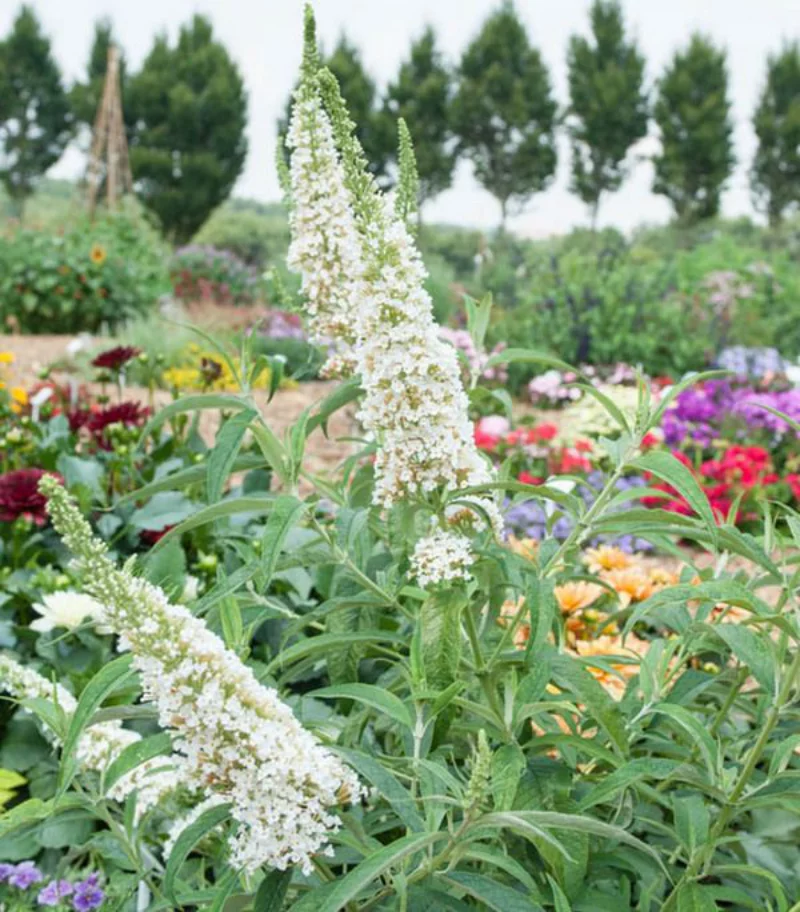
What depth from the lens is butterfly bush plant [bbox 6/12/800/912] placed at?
1.03m

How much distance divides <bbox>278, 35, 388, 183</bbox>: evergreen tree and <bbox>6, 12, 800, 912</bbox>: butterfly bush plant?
30168 millimetres

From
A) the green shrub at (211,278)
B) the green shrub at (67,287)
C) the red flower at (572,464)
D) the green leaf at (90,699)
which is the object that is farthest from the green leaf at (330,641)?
the green shrub at (211,278)

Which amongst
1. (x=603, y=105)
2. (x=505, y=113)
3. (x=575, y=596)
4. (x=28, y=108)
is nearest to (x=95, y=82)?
(x=28, y=108)

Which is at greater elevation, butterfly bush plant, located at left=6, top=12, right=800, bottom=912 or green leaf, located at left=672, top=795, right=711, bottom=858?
butterfly bush plant, located at left=6, top=12, right=800, bottom=912

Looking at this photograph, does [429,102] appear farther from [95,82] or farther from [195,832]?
[195,832]

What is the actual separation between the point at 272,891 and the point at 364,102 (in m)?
33.2

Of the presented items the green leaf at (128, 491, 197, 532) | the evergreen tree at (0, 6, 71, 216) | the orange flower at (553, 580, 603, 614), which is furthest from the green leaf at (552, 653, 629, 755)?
the evergreen tree at (0, 6, 71, 216)

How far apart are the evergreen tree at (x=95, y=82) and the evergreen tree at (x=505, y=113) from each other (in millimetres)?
10675

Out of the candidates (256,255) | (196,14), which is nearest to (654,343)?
(256,255)

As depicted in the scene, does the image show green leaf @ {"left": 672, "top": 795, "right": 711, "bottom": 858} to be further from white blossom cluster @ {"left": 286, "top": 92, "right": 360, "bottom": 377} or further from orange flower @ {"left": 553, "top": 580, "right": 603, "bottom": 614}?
orange flower @ {"left": 553, "top": 580, "right": 603, "bottom": 614}

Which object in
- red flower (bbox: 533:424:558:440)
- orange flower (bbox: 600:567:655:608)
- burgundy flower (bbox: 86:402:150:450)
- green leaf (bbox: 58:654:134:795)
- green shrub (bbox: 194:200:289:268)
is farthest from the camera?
green shrub (bbox: 194:200:289:268)

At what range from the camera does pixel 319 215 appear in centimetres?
145

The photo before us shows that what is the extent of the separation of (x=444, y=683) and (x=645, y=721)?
38cm

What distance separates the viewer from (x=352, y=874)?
1.05 meters
